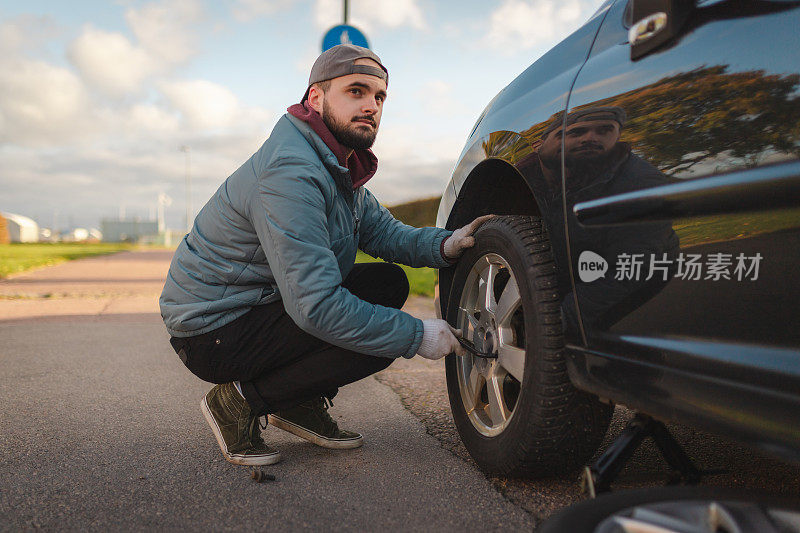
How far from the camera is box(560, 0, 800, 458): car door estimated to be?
1137 mm

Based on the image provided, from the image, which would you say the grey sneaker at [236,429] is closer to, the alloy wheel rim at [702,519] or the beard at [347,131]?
the beard at [347,131]

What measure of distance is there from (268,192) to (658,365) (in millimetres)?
1303

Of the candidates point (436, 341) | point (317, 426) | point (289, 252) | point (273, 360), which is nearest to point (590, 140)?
point (436, 341)

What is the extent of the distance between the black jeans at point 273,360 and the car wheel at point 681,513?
1.22 m

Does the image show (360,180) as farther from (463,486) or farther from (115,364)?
(115,364)

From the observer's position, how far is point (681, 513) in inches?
41.5

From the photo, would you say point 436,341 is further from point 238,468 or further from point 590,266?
point 238,468

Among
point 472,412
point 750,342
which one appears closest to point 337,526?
point 472,412

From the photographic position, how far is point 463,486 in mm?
1955

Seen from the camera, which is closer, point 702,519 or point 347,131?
point 702,519

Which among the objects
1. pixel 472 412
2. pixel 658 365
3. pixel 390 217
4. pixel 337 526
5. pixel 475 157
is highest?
pixel 475 157

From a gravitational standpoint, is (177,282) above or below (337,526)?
above

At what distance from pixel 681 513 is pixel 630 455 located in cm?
54

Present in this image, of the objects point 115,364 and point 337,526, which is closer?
point 337,526
